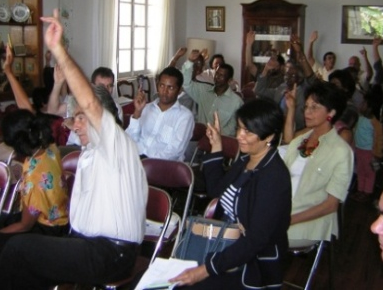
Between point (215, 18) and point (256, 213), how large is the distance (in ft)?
25.0

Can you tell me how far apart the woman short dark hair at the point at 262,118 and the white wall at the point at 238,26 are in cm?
688

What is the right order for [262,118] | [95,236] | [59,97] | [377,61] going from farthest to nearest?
[377,61] < [59,97] < [95,236] < [262,118]

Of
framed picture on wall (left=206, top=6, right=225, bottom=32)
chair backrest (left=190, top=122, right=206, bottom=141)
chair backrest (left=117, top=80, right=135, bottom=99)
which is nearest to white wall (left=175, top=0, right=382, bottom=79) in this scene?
framed picture on wall (left=206, top=6, right=225, bottom=32)

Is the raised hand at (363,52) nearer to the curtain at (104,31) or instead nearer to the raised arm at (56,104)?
the curtain at (104,31)

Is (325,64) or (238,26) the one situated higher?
(238,26)

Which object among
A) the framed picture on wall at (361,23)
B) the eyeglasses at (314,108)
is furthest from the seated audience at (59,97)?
the framed picture on wall at (361,23)

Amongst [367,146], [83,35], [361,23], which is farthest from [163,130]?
[361,23]

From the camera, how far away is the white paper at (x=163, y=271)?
192cm

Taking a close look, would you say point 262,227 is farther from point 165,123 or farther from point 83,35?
point 83,35

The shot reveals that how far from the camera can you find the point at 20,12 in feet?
17.5

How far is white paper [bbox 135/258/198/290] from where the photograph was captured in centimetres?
192

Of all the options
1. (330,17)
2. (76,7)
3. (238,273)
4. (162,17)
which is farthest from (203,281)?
(330,17)

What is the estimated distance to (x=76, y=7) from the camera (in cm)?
625

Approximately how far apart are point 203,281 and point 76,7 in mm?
4956
